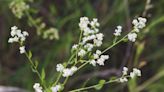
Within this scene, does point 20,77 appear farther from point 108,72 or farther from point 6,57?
point 108,72

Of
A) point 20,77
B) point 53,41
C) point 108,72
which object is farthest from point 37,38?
point 108,72

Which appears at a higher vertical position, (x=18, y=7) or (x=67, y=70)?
(x=18, y=7)

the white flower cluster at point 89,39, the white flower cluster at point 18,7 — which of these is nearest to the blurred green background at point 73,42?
the white flower cluster at point 18,7

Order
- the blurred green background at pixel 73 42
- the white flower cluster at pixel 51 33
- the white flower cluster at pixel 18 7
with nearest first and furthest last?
the white flower cluster at pixel 18 7, the white flower cluster at pixel 51 33, the blurred green background at pixel 73 42

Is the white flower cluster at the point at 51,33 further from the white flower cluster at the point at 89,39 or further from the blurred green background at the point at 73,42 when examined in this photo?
the white flower cluster at the point at 89,39

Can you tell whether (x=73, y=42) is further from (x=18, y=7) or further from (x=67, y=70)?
(x=67, y=70)

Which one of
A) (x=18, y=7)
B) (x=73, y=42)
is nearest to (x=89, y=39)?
(x=18, y=7)

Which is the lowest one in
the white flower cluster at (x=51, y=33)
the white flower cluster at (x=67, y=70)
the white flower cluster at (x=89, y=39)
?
the white flower cluster at (x=67, y=70)

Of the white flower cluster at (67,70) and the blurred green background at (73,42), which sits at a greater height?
the blurred green background at (73,42)

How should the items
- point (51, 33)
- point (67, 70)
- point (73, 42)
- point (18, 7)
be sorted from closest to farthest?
point (67, 70) < point (18, 7) < point (51, 33) < point (73, 42)
